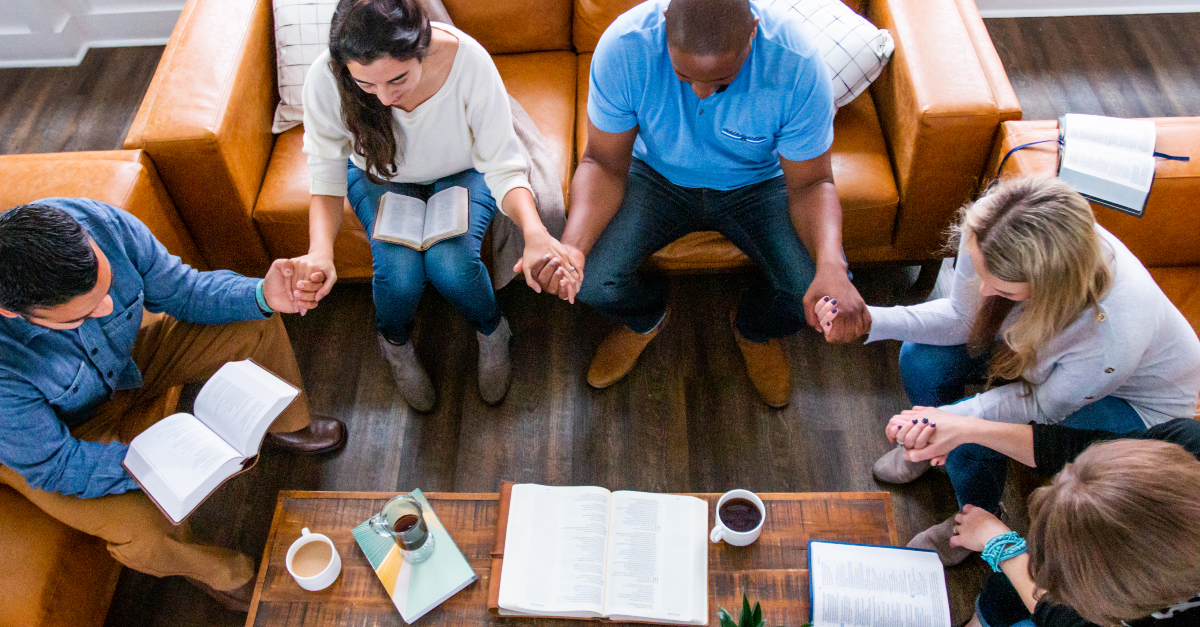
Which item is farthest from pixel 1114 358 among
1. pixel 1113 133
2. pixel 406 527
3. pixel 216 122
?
pixel 216 122

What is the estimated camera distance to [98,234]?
4.98 ft

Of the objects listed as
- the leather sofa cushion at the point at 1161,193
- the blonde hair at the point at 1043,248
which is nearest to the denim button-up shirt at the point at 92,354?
the blonde hair at the point at 1043,248

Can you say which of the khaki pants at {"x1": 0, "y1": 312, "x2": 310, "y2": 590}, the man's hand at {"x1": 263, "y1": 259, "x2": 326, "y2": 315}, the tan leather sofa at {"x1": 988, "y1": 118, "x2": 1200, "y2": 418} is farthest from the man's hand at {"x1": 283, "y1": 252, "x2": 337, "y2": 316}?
the tan leather sofa at {"x1": 988, "y1": 118, "x2": 1200, "y2": 418}

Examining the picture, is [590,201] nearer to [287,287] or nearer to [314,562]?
[287,287]

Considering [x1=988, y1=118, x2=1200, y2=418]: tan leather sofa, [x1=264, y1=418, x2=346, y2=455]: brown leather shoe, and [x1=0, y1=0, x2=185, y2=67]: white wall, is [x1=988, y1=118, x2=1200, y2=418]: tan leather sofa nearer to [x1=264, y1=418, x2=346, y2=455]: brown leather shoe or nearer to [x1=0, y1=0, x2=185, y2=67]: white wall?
[x1=264, y1=418, x2=346, y2=455]: brown leather shoe

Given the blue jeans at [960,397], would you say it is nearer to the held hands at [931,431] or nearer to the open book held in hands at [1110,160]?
the held hands at [931,431]

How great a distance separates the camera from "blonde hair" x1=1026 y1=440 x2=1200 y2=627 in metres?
1.04

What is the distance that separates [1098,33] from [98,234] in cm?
331

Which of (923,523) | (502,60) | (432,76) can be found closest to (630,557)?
(923,523)

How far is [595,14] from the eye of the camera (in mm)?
2221

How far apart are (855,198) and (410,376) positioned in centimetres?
125

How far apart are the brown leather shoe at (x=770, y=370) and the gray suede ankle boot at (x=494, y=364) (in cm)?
65

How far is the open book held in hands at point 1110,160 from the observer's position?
1.68 meters

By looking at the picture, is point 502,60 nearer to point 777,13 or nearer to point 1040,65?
point 777,13
